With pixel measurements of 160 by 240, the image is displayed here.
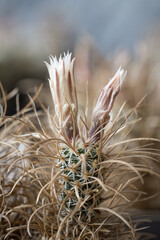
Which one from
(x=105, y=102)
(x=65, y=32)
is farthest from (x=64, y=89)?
(x=65, y=32)

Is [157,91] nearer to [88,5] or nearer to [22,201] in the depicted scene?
[22,201]

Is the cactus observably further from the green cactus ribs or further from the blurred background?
the blurred background

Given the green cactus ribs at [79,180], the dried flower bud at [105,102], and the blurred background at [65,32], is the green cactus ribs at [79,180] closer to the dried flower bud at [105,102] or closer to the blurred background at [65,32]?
the dried flower bud at [105,102]

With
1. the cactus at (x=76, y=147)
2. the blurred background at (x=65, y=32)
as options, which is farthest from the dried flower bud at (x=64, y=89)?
the blurred background at (x=65, y=32)

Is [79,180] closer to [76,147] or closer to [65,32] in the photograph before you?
[76,147]

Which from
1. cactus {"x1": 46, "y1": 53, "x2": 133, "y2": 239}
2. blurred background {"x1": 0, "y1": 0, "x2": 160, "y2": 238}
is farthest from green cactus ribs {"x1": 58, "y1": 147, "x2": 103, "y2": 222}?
blurred background {"x1": 0, "y1": 0, "x2": 160, "y2": 238}

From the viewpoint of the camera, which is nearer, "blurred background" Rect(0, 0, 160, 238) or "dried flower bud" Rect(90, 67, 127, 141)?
"dried flower bud" Rect(90, 67, 127, 141)
